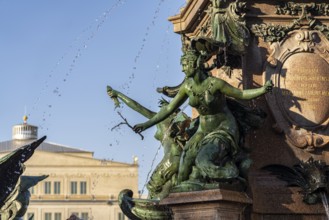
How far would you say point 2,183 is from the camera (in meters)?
24.2

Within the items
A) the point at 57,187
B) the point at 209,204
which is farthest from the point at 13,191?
the point at 57,187

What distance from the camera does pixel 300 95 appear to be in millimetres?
16922

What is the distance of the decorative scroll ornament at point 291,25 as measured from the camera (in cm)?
1700

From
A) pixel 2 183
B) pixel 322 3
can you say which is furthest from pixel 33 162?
pixel 322 3

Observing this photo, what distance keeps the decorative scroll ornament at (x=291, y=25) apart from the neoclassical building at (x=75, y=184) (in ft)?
297

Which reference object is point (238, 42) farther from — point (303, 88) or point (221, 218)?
point (221, 218)

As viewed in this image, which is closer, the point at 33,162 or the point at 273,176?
the point at 273,176

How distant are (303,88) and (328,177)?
4.50 ft

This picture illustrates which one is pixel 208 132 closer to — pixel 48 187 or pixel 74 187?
pixel 74 187

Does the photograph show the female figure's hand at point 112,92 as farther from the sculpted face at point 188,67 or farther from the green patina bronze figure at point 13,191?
the green patina bronze figure at point 13,191

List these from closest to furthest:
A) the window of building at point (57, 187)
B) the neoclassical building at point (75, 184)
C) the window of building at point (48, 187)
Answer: the neoclassical building at point (75, 184) < the window of building at point (57, 187) < the window of building at point (48, 187)

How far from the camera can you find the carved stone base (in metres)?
15.3

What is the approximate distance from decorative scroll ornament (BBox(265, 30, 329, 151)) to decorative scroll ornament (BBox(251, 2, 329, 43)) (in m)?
0.14

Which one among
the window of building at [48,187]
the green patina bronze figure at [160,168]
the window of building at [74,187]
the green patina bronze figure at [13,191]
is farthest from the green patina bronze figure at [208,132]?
the window of building at [48,187]
